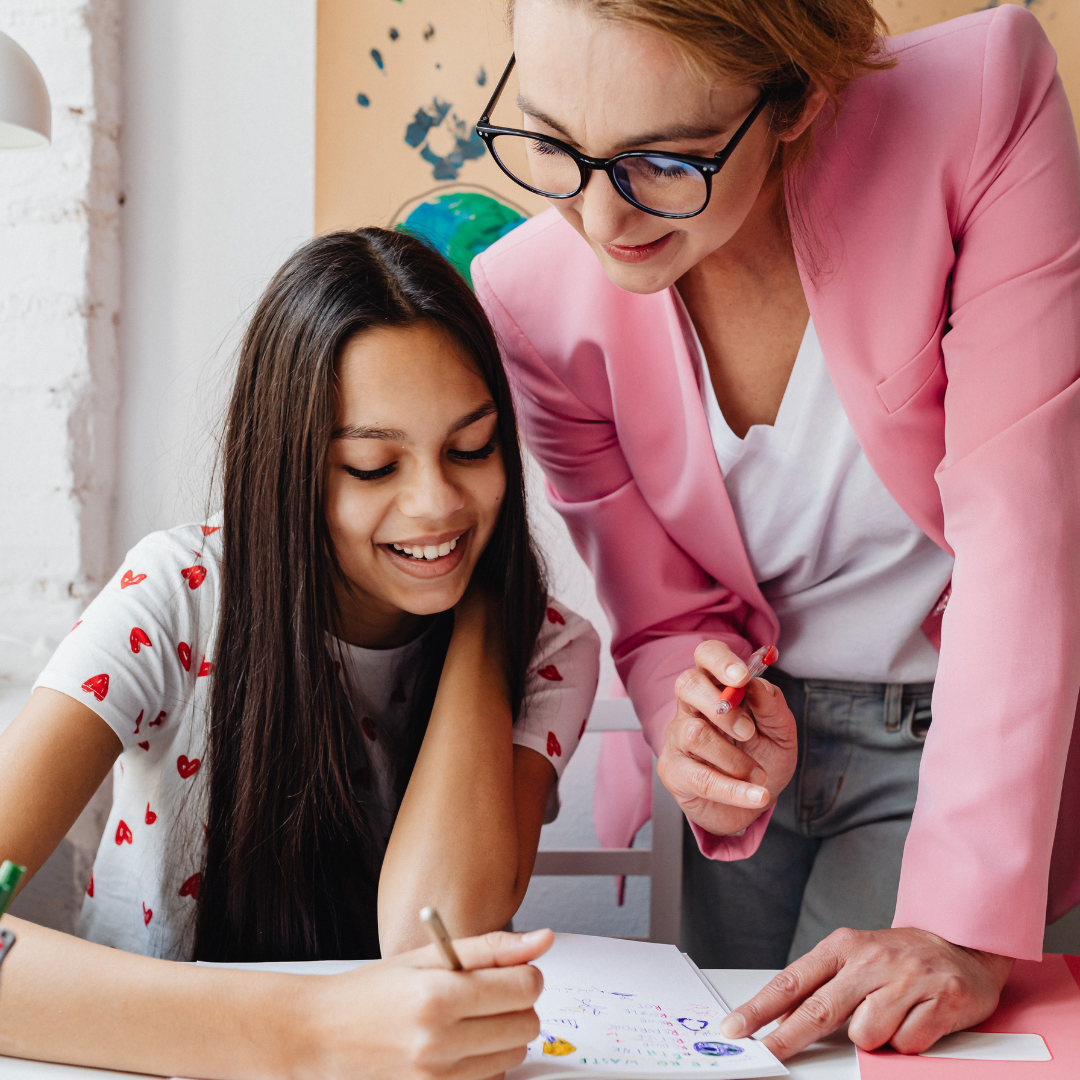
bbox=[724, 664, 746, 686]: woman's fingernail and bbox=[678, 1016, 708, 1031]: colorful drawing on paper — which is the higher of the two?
bbox=[724, 664, 746, 686]: woman's fingernail

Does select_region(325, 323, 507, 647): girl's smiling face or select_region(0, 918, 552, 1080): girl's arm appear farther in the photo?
select_region(325, 323, 507, 647): girl's smiling face

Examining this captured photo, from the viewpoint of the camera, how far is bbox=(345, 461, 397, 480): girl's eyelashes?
0.98 meters

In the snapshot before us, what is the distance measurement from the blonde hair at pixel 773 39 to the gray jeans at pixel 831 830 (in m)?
0.61

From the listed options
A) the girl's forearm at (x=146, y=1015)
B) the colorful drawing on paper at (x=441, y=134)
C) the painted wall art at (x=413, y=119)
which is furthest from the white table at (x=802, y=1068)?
the colorful drawing on paper at (x=441, y=134)

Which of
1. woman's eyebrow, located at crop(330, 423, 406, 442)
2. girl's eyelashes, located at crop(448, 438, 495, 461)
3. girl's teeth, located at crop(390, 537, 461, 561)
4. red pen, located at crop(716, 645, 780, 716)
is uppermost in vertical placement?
woman's eyebrow, located at crop(330, 423, 406, 442)

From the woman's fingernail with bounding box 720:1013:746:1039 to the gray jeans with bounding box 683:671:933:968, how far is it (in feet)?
1.30

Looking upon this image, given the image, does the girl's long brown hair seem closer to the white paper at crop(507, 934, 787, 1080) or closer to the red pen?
the white paper at crop(507, 934, 787, 1080)

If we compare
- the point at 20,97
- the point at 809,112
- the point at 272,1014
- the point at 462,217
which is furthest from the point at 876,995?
the point at 462,217

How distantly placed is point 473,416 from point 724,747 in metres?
0.39

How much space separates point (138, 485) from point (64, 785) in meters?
0.97

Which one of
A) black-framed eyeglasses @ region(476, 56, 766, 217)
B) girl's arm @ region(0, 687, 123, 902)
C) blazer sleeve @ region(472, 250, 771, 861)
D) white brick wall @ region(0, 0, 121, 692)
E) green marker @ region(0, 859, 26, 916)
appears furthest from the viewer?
white brick wall @ region(0, 0, 121, 692)

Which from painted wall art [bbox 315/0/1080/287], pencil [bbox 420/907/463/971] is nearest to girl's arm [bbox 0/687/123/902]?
pencil [bbox 420/907/463/971]

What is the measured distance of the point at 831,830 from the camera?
116cm

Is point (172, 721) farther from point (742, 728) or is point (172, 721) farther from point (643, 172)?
point (643, 172)
